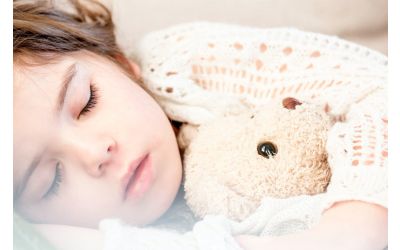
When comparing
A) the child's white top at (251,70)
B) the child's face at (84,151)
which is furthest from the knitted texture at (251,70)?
the child's face at (84,151)

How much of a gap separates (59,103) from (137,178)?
0.32ft

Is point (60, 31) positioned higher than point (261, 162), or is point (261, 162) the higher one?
point (60, 31)

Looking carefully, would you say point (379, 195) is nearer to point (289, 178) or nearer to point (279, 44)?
point (289, 178)

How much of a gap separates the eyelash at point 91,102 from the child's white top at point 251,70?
137mm

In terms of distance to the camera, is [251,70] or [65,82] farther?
[251,70]

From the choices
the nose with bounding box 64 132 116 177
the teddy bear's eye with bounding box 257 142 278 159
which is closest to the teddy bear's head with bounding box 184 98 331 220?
the teddy bear's eye with bounding box 257 142 278 159

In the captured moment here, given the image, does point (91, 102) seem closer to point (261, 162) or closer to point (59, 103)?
point (59, 103)

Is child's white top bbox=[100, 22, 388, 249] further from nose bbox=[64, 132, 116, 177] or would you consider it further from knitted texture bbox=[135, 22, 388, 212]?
nose bbox=[64, 132, 116, 177]

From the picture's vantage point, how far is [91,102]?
1.82 feet

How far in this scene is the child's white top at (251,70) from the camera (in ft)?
2.09

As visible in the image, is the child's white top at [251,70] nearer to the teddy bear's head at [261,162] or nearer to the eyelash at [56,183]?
the teddy bear's head at [261,162]

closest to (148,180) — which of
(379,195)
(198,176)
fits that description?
(198,176)

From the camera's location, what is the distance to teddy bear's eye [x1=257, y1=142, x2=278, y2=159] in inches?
21.6

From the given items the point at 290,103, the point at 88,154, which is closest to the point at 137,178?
the point at 88,154
